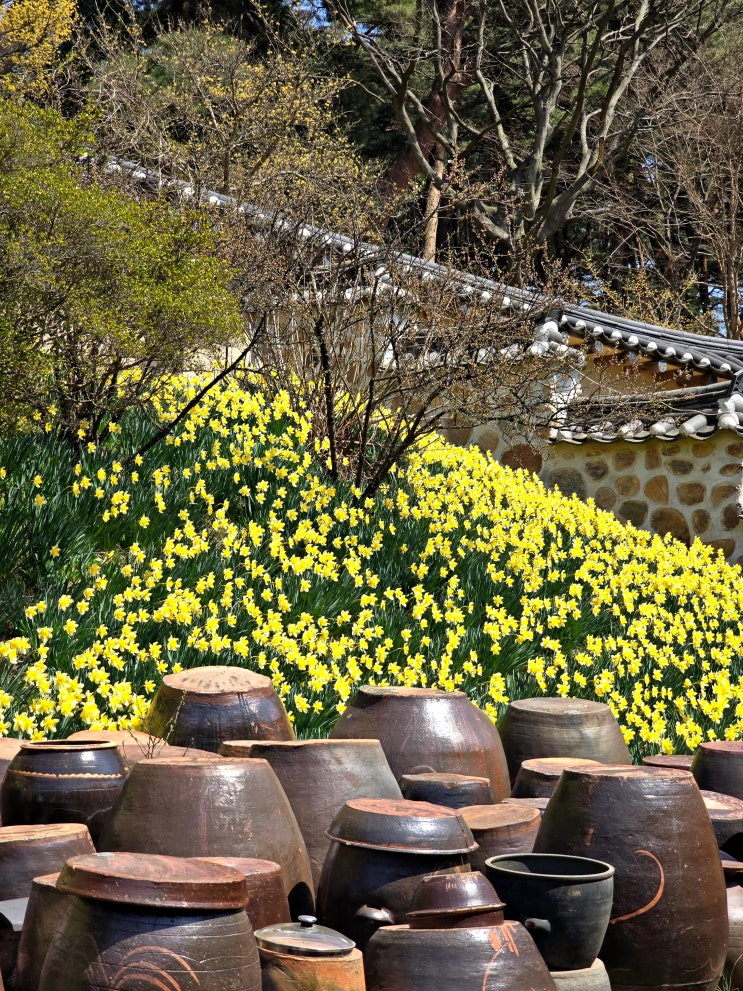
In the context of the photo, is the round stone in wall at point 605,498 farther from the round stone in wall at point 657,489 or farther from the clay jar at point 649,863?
the clay jar at point 649,863

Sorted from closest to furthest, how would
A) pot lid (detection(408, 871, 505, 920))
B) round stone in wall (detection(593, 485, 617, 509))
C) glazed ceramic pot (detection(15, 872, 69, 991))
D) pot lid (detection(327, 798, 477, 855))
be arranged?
glazed ceramic pot (detection(15, 872, 69, 991)), pot lid (detection(408, 871, 505, 920)), pot lid (detection(327, 798, 477, 855)), round stone in wall (detection(593, 485, 617, 509))

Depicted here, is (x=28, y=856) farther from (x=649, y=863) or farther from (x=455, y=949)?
(x=649, y=863)

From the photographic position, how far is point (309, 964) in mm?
1786

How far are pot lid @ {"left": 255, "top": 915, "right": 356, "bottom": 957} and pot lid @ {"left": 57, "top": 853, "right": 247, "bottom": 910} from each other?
19 centimetres

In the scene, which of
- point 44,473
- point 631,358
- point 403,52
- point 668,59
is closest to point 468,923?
point 44,473

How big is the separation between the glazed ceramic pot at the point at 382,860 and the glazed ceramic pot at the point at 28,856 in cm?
51

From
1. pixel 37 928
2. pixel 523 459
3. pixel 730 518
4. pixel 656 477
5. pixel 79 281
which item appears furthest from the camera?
pixel 523 459

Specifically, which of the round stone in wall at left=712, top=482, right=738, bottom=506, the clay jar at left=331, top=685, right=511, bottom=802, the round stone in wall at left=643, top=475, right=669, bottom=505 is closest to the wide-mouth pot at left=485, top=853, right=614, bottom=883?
the clay jar at left=331, top=685, right=511, bottom=802

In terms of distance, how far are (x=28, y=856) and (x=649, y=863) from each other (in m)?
1.31

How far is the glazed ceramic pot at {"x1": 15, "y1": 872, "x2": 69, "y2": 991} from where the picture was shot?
176cm

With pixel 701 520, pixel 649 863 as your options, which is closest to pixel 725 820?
pixel 649 863

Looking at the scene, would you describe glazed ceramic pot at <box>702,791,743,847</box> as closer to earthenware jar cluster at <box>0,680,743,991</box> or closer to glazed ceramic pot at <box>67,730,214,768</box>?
earthenware jar cluster at <box>0,680,743,991</box>

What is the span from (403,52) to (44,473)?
13470 millimetres

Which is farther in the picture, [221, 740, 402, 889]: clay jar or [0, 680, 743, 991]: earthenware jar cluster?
[221, 740, 402, 889]: clay jar
